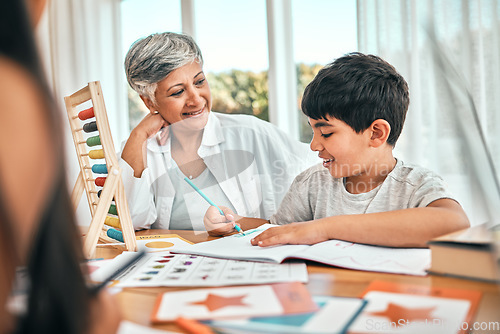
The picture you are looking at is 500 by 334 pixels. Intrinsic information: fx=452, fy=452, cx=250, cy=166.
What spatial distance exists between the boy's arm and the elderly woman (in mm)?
520

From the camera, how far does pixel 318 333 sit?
449 millimetres

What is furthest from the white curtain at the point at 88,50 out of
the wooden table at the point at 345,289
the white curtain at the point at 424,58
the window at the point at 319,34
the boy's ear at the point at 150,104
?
the wooden table at the point at 345,289

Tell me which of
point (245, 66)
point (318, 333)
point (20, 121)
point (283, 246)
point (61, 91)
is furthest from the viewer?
point (61, 91)

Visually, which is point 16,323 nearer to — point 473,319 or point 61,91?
point 473,319

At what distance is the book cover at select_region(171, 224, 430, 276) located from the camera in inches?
27.8

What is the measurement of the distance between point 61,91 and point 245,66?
1546 mm

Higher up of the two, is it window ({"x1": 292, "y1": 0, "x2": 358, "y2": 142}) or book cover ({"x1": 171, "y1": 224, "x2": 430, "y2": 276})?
window ({"x1": 292, "y1": 0, "x2": 358, "y2": 142})

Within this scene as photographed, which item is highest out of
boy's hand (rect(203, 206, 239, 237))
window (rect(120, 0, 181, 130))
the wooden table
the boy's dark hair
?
window (rect(120, 0, 181, 130))

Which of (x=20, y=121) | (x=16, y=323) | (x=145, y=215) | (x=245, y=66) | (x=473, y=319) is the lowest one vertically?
(x=145, y=215)

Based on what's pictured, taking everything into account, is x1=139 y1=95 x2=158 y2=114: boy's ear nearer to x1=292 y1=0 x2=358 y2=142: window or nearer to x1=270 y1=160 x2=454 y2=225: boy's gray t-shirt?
x1=270 y1=160 x2=454 y2=225: boy's gray t-shirt

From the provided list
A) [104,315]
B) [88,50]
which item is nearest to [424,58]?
Answer: [104,315]

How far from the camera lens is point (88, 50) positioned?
3.53 m

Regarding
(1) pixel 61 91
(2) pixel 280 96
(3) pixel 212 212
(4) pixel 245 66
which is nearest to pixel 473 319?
(3) pixel 212 212

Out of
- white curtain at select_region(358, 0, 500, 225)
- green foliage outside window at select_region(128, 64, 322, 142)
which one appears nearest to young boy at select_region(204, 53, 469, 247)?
white curtain at select_region(358, 0, 500, 225)
